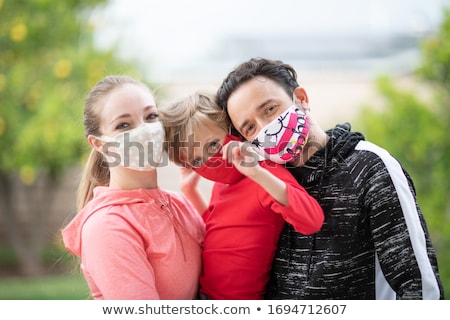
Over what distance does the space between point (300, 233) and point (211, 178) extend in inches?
15.8

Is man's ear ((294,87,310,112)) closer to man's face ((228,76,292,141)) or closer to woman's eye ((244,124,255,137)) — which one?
man's face ((228,76,292,141))

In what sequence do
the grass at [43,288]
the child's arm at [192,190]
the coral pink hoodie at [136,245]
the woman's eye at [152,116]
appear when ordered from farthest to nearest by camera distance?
the grass at [43,288], the child's arm at [192,190], the woman's eye at [152,116], the coral pink hoodie at [136,245]

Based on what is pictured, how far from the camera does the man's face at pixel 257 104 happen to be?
2141mm

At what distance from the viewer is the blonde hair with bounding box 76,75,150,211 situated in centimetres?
228

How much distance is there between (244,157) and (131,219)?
46 cm

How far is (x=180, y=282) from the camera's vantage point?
2.18 m

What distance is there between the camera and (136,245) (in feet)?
6.76

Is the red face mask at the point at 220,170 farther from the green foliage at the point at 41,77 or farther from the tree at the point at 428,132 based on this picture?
the green foliage at the point at 41,77

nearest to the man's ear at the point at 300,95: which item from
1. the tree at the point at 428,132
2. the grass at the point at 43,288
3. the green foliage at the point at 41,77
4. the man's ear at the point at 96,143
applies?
the man's ear at the point at 96,143

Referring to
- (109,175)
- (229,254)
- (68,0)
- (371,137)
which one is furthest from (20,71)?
(229,254)

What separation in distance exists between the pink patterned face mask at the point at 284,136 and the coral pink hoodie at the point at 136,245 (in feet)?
1.39

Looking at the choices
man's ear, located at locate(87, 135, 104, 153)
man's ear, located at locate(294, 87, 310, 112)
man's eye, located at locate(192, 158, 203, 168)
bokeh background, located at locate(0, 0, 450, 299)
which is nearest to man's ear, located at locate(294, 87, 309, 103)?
man's ear, located at locate(294, 87, 310, 112)

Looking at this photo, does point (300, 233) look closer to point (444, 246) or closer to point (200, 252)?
point (200, 252)
